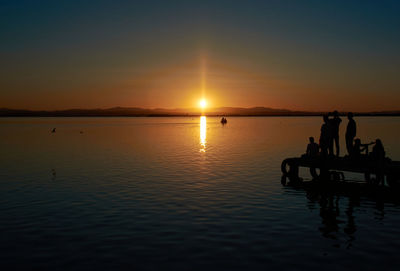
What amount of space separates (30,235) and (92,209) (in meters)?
3.60

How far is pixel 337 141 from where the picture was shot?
22.4m

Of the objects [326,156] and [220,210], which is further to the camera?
[326,156]

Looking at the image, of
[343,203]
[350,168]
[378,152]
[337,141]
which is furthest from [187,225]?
[337,141]

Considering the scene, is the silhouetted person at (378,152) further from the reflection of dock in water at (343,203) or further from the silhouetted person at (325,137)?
the silhouetted person at (325,137)

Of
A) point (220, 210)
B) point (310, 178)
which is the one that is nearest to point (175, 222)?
point (220, 210)

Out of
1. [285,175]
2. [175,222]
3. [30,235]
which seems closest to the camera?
[30,235]

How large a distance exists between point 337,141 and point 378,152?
2.70m

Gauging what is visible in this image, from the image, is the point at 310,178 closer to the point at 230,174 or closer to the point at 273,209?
the point at 230,174

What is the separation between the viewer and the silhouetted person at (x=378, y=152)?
782 inches

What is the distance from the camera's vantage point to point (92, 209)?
1590 centimetres

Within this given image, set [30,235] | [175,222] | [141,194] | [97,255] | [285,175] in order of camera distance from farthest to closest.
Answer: [285,175]
[141,194]
[175,222]
[30,235]
[97,255]

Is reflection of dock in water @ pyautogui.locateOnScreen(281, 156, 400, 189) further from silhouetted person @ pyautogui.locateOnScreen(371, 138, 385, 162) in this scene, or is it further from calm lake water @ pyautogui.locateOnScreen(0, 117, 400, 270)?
calm lake water @ pyautogui.locateOnScreen(0, 117, 400, 270)

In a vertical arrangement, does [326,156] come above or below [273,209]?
above

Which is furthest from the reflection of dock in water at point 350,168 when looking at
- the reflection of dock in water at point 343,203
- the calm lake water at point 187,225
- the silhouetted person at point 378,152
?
the calm lake water at point 187,225
